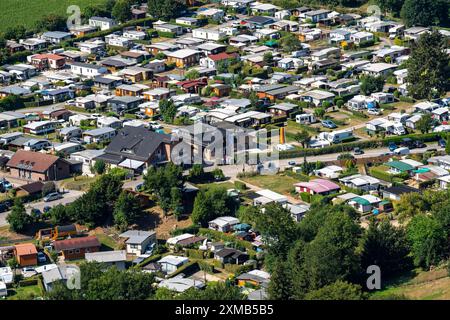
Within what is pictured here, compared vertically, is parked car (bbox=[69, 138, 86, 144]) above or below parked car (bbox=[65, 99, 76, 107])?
below

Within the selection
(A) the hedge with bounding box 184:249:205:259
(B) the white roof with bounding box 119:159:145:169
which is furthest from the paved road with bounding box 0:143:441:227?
(A) the hedge with bounding box 184:249:205:259

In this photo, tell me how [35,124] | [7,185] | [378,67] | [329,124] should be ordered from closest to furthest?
[7,185]
[329,124]
[35,124]
[378,67]

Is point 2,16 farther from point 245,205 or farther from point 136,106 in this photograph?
point 245,205

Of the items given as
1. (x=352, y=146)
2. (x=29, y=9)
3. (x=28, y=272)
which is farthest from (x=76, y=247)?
(x=29, y=9)

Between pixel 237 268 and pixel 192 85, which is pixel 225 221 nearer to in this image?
pixel 237 268

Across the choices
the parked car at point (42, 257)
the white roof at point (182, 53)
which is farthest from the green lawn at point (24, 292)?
the white roof at point (182, 53)

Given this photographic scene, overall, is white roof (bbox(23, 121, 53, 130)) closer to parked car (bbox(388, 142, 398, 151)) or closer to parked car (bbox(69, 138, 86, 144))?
parked car (bbox(69, 138, 86, 144))
